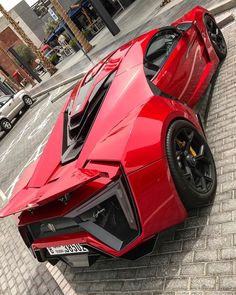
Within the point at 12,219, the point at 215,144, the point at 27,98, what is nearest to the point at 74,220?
the point at 215,144

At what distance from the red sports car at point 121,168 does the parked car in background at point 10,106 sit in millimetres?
11767

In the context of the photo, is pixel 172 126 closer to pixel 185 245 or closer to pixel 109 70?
pixel 185 245

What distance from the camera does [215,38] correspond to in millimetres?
5859

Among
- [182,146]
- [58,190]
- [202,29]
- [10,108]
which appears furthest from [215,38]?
[10,108]

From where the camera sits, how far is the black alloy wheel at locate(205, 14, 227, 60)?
5.68m

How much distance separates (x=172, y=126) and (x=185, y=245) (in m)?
1.12

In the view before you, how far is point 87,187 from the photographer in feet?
9.70

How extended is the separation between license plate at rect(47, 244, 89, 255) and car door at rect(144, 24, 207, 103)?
1.98 metres

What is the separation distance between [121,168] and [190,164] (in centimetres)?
84

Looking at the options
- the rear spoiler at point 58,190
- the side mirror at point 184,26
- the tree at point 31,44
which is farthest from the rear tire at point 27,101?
the rear spoiler at point 58,190

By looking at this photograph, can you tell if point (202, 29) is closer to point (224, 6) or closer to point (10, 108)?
point (224, 6)

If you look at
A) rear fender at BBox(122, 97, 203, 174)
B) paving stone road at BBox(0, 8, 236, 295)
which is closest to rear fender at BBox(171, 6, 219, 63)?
paving stone road at BBox(0, 8, 236, 295)

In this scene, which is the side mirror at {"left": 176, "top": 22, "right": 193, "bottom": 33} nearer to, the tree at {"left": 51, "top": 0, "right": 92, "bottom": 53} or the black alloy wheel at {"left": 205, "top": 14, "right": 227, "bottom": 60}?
the black alloy wheel at {"left": 205, "top": 14, "right": 227, "bottom": 60}

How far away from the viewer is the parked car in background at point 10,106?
15.6m
